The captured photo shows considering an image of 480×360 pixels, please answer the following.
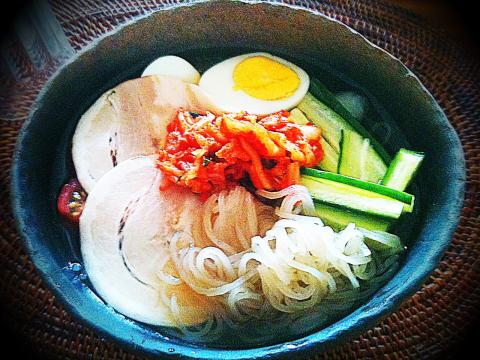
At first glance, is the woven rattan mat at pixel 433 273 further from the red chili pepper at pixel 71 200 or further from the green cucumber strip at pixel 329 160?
the green cucumber strip at pixel 329 160

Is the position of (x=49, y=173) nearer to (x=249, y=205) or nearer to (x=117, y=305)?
(x=117, y=305)

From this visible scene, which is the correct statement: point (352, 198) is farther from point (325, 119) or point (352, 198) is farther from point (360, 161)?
point (325, 119)

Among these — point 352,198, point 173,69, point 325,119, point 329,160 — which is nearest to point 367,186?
point 352,198

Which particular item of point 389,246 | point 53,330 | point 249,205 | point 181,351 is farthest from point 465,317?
point 53,330

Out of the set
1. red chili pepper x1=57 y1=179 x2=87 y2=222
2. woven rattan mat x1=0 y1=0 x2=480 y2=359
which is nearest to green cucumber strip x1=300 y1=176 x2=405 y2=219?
woven rattan mat x1=0 y1=0 x2=480 y2=359

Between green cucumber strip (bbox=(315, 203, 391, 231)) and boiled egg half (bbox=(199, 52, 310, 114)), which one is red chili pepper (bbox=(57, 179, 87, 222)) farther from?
green cucumber strip (bbox=(315, 203, 391, 231))

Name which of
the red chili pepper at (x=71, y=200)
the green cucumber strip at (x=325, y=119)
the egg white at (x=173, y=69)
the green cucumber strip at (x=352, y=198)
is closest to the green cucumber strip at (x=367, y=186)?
the green cucumber strip at (x=352, y=198)
